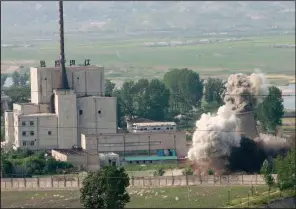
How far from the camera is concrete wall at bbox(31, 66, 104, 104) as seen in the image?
41531 millimetres

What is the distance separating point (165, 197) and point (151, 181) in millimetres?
2776

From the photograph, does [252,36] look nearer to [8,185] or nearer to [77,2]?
[77,2]

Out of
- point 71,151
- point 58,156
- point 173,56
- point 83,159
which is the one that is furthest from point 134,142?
point 173,56

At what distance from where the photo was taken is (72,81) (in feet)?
137

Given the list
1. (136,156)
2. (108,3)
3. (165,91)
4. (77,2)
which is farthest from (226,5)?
(136,156)

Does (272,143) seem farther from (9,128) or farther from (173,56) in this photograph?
(173,56)

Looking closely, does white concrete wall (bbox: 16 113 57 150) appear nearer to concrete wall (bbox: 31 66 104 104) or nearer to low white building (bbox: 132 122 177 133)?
concrete wall (bbox: 31 66 104 104)

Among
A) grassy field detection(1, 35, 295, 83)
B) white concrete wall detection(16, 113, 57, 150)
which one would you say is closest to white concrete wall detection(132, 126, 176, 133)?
white concrete wall detection(16, 113, 57, 150)

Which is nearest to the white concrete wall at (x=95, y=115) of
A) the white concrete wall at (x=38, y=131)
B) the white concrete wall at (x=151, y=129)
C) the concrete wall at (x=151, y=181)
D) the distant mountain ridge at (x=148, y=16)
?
the white concrete wall at (x=151, y=129)

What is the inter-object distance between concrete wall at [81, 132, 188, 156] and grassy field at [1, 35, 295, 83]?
21.2 m

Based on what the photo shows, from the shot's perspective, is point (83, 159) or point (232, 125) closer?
point (83, 159)

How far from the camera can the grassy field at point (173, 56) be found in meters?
69.9

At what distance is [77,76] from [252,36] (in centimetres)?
6683

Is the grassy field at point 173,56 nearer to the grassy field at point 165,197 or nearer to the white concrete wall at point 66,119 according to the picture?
the white concrete wall at point 66,119
